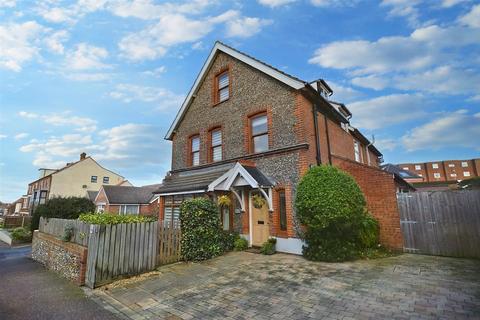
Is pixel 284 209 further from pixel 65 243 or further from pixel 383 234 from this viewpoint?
pixel 65 243

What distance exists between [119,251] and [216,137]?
8604 millimetres

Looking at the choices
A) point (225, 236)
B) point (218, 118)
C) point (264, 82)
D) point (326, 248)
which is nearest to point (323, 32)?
point (264, 82)

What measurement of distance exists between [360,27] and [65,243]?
1372 cm

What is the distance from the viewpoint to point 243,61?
13.5m

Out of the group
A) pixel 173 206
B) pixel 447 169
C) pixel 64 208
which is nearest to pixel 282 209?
pixel 173 206

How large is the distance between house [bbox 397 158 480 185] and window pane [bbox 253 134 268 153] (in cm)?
7218

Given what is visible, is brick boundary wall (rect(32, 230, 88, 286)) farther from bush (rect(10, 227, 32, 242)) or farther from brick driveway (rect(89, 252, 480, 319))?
bush (rect(10, 227, 32, 242))

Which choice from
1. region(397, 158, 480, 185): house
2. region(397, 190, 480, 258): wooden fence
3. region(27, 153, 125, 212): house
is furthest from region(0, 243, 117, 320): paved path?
region(397, 158, 480, 185): house

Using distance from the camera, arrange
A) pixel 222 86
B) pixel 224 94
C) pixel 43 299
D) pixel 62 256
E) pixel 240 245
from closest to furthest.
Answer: pixel 43 299, pixel 62 256, pixel 240 245, pixel 224 94, pixel 222 86

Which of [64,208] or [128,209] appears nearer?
[64,208]

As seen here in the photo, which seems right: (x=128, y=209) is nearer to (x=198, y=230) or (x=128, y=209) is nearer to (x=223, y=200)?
(x=223, y=200)

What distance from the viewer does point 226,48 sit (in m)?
14.6

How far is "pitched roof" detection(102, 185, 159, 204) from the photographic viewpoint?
37031mm

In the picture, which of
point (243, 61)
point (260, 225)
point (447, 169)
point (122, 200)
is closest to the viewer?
point (260, 225)
